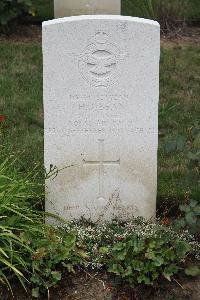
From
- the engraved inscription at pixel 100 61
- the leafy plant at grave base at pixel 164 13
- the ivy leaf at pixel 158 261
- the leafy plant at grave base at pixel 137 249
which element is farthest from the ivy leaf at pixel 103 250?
the leafy plant at grave base at pixel 164 13

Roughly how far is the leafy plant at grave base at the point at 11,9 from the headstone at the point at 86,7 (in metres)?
0.61

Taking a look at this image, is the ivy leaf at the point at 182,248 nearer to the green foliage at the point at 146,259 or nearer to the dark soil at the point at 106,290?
the green foliage at the point at 146,259

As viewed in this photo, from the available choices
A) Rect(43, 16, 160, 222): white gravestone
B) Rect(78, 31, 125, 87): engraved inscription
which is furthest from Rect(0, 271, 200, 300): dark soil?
Rect(78, 31, 125, 87): engraved inscription

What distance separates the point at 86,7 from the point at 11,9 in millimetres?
1099

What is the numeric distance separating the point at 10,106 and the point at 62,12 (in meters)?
1.94

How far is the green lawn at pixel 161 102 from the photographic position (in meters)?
5.72

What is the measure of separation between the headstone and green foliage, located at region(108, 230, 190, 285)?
14.6 feet

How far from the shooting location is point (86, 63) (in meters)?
4.45

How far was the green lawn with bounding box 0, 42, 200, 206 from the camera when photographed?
225 inches

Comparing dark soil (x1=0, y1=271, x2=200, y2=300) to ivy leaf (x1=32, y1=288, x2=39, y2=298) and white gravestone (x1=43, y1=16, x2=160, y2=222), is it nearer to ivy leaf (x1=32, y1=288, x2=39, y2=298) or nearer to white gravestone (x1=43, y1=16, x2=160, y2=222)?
ivy leaf (x1=32, y1=288, x2=39, y2=298)

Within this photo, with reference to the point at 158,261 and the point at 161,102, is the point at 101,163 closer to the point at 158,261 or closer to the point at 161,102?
the point at 158,261

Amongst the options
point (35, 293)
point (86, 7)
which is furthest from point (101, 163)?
point (86, 7)

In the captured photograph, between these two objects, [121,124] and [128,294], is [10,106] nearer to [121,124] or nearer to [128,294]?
[121,124]

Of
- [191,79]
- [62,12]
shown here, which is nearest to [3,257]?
[191,79]
